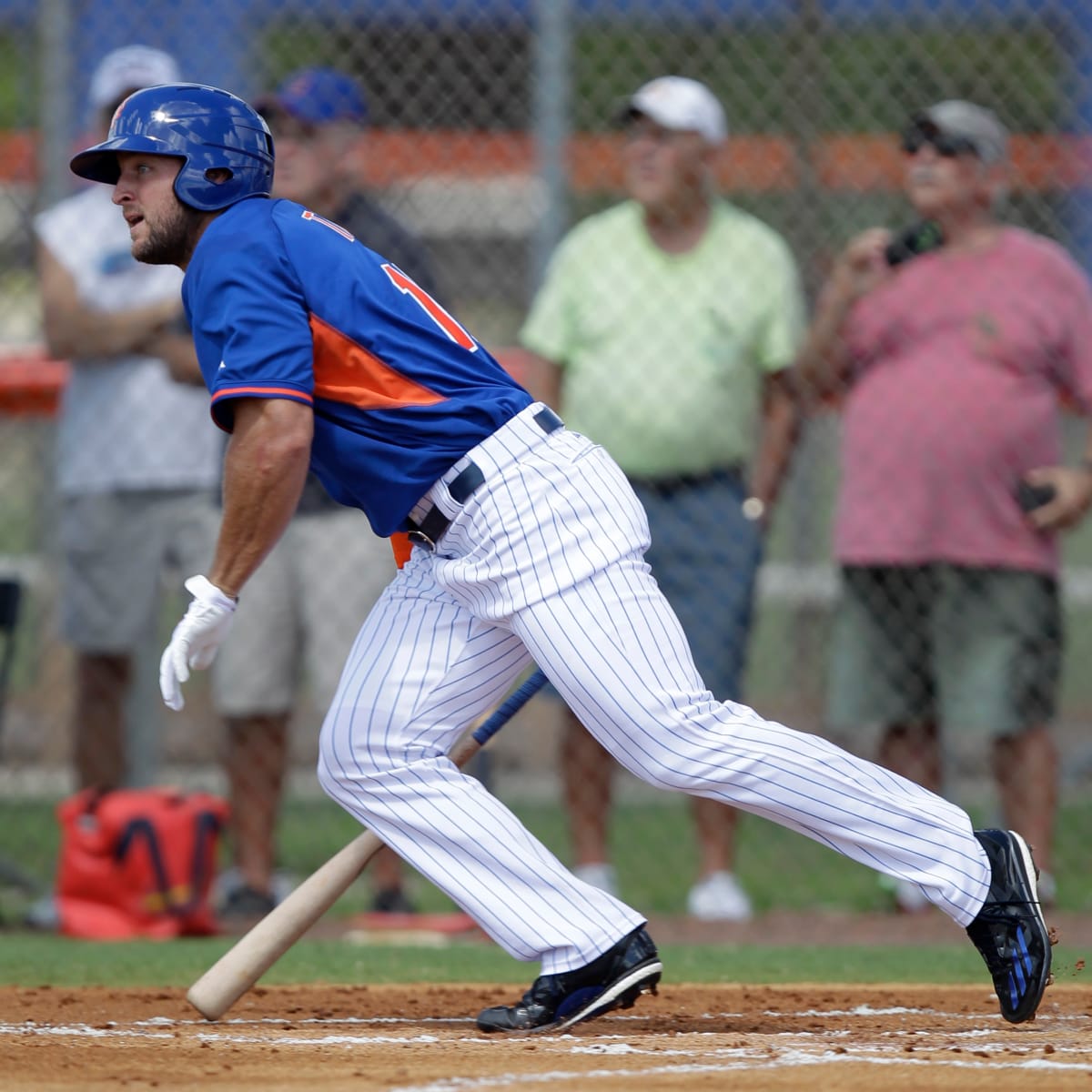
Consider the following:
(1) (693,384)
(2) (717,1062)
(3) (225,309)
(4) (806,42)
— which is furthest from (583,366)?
(2) (717,1062)

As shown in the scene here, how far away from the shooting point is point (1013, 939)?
Answer: 12.0 feet

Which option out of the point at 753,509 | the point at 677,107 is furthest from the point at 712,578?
the point at 677,107

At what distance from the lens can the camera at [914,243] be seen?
5.84 m

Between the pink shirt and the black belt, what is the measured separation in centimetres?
223

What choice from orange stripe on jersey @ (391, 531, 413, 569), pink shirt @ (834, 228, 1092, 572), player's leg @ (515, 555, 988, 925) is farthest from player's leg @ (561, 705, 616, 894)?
player's leg @ (515, 555, 988, 925)

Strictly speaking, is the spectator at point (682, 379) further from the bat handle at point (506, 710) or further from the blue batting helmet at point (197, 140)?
the blue batting helmet at point (197, 140)

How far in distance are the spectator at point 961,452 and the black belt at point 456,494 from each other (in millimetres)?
2244

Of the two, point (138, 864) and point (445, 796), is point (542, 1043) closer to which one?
point (445, 796)

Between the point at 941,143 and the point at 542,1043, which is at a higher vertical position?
the point at 941,143

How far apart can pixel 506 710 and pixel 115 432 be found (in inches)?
99.3

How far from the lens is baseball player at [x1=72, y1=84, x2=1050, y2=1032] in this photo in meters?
3.60

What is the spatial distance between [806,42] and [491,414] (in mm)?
3406

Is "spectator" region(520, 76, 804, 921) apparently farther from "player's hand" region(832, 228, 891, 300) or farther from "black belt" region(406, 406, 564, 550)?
"black belt" region(406, 406, 564, 550)

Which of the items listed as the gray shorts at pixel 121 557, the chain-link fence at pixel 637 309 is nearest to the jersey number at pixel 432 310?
the chain-link fence at pixel 637 309
